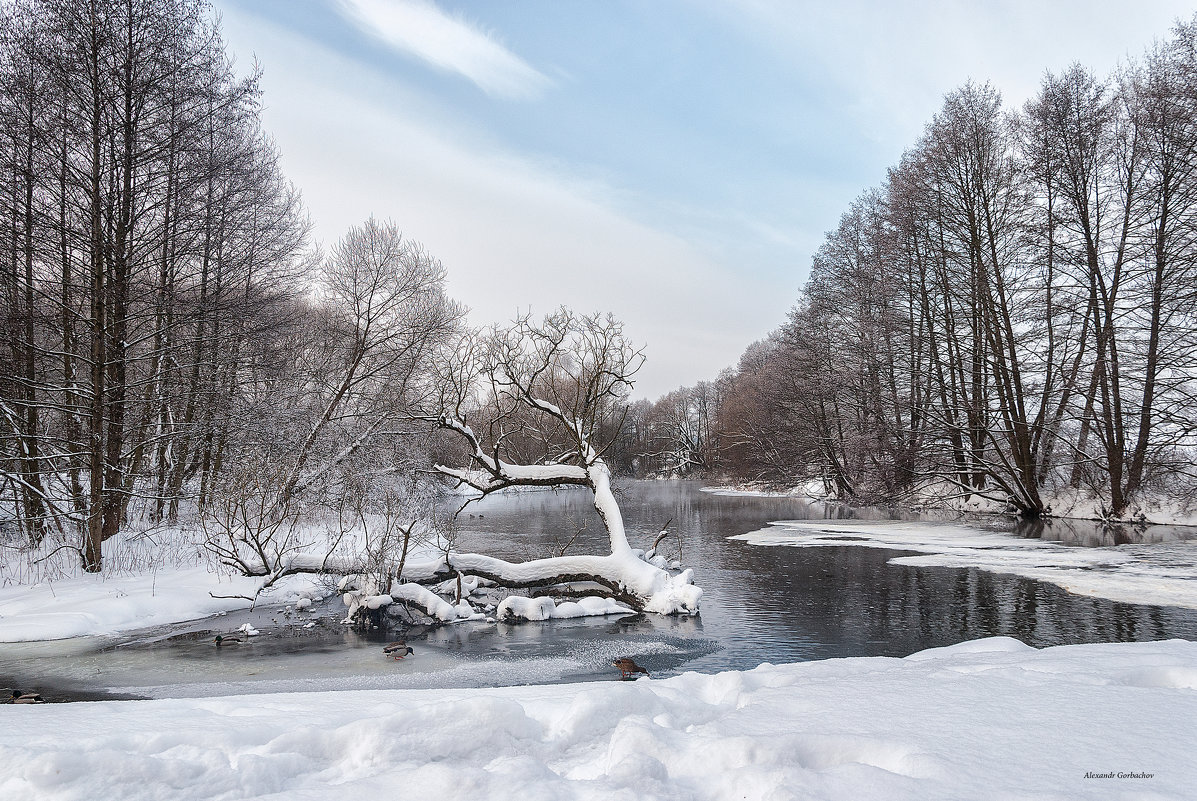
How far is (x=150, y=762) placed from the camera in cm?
272

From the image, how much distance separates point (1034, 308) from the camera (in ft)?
69.3

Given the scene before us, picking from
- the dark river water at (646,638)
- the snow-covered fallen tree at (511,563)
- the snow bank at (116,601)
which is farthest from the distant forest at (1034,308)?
the snow bank at (116,601)

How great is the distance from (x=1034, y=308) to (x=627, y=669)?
20.4 meters

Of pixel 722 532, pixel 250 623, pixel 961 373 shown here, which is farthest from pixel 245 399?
pixel 961 373

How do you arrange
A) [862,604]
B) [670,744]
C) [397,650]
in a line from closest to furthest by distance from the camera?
1. [670,744]
2. [397,650]
3. [862,604]

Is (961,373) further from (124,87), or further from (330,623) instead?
(124,87)

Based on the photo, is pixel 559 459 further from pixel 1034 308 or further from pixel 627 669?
pixel 1034 308

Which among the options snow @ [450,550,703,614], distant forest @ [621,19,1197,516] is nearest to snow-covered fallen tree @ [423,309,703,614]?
snow @ [450,550,703,614]

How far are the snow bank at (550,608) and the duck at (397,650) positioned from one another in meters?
2.08

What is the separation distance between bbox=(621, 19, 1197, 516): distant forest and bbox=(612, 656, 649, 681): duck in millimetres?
16645

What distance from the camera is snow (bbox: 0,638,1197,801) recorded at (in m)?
2.57

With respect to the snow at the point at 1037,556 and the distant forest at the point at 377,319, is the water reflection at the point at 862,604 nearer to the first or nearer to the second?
the snow at the point at 1037,556

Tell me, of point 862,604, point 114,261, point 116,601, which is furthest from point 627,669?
point 114,261

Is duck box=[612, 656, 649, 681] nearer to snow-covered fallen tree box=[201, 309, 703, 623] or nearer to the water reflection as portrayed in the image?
the water reflection
